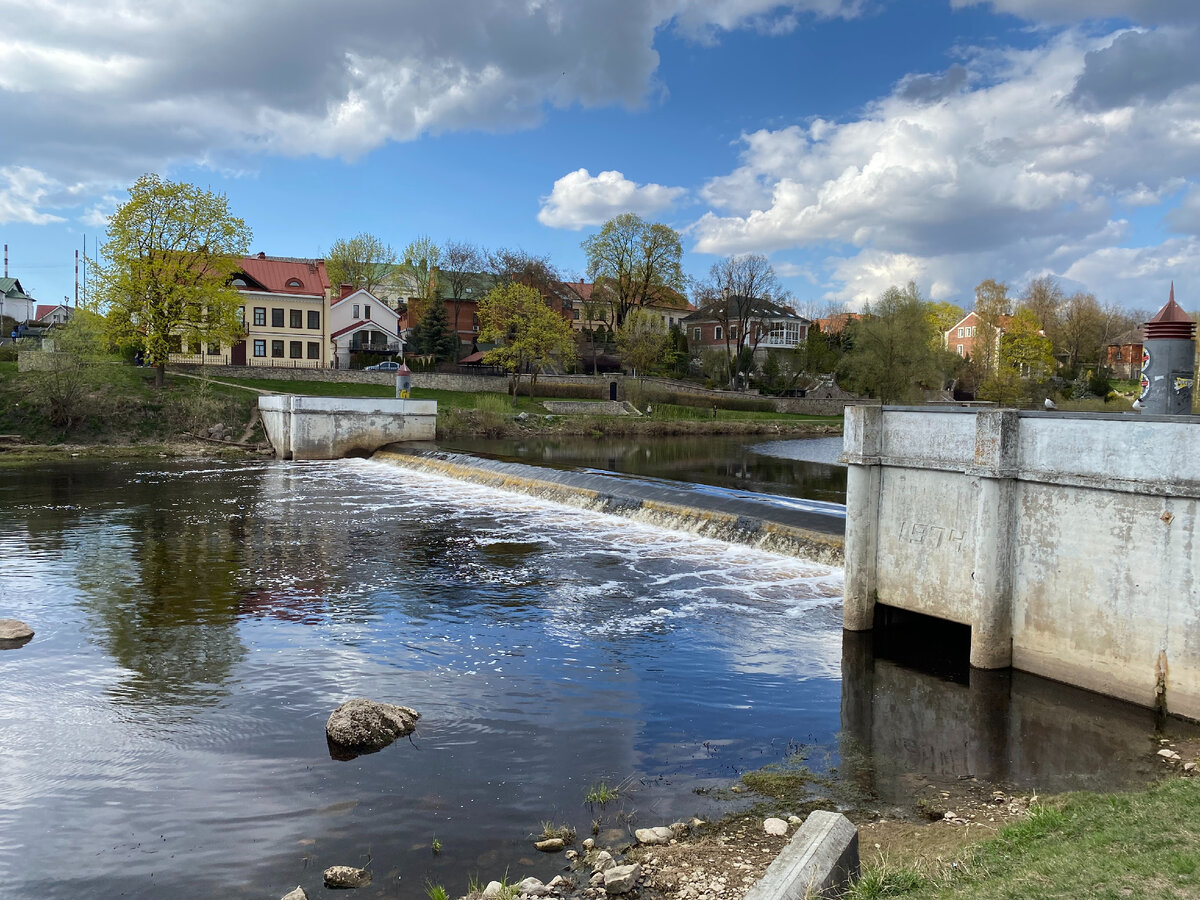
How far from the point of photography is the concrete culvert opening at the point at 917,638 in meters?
11.6

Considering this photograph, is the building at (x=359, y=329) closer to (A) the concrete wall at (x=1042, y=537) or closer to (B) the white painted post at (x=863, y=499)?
(B) the white painted post at (x=863, y=499)

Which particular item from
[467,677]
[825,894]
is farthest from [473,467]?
[825,894]

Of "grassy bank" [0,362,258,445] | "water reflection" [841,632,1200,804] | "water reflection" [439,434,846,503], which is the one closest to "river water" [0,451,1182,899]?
"water reflection" [841,632,1200,804]

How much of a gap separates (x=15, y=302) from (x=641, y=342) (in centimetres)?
8262

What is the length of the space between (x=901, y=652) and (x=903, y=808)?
4.66 meters

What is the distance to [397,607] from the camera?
14391 millimetres

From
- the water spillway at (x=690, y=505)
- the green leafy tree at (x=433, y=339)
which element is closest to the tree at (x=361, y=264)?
the green leafy tree at (x=433, y=339)

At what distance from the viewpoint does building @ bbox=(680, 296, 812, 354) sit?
82.8 meters

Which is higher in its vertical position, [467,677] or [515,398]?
[515,398]

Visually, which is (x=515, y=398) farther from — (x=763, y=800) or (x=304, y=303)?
(x=763, y=800)

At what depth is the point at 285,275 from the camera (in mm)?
67125

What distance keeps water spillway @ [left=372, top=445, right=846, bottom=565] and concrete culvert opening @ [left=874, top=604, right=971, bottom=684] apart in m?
4.30

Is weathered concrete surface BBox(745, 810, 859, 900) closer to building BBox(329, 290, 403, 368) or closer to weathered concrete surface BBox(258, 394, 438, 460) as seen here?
weathered concrete surface BBox(258, 394, 438, 460)

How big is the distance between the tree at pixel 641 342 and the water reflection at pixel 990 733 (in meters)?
63.7
